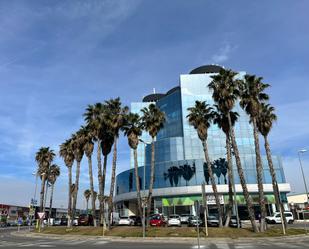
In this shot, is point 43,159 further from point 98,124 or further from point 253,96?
point 253,96

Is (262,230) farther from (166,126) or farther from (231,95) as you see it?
(166,126)

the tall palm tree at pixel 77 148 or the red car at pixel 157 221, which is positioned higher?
the tall palm tree at pixel 77 148

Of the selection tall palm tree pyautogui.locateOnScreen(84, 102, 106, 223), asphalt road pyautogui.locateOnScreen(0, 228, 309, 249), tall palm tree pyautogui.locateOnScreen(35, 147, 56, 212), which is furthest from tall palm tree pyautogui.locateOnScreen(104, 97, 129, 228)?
tall palm tree pyautogui.locateOnScreen(35, 147, 56, 212)

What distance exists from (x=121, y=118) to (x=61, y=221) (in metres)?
37.6

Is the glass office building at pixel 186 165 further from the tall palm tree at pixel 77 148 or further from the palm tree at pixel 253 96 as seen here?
the palm tree at pixel 253 96

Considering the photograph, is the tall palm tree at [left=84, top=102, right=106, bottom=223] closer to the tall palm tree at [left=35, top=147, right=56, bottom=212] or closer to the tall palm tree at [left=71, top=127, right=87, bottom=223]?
the tall palm tree at [left=71, top=127, right=87, bottom=223]

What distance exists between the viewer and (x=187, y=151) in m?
74.9

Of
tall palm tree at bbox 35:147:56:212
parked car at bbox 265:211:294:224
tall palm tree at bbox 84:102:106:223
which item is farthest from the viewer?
tall palm tree at bbox 35:147:56:212

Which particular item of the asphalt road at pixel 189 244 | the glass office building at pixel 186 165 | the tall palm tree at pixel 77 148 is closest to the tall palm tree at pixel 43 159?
the tall palm tree at pixel 77 148

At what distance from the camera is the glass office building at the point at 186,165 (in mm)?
65125

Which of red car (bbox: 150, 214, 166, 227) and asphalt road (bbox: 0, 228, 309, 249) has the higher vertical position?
red car (bbox: 150, 214, 166, 227)

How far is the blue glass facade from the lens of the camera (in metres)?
66.8

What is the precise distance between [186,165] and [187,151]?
26.4 ft

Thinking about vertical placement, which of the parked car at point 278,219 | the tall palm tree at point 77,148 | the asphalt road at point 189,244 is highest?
the tall palm tree at point 77,148
